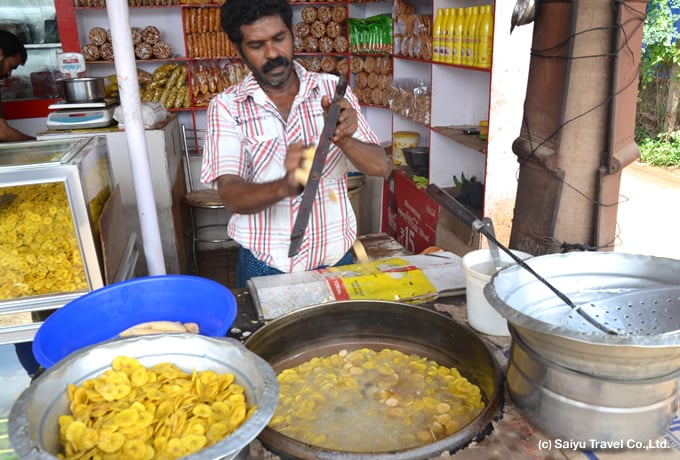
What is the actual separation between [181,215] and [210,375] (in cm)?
361

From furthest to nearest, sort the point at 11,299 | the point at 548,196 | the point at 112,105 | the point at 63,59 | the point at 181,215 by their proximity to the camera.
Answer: the point at 181,215 < the point at 112,105 < the point at 63,59 < the point at 548,196 < the point at 11,299

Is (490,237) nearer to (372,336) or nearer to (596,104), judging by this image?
(372,336)

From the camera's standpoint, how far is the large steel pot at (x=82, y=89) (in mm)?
3070

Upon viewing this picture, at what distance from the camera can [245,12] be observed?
1671 millimetres

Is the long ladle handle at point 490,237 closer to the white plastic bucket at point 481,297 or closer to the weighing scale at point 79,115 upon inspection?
the white plastic bucket at point 481,297

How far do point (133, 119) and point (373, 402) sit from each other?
1274 mm

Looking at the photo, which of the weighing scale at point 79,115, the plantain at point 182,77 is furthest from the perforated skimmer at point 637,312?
the plantain at point 182,77

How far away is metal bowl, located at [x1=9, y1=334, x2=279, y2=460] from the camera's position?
70cm

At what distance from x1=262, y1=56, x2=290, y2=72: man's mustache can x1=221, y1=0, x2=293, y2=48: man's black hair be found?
0.11 metres

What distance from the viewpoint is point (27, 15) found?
462 cm

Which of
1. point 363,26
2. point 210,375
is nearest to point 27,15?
point 363,26

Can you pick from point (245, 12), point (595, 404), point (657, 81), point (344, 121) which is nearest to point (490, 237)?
point (595, 404)

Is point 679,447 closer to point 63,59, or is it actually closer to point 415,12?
point 63,59

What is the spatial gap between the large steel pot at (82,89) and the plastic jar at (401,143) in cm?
243
